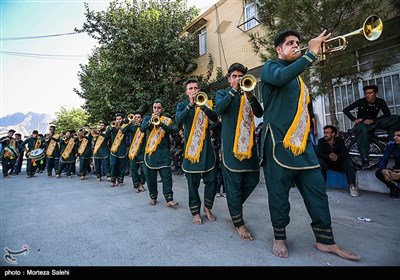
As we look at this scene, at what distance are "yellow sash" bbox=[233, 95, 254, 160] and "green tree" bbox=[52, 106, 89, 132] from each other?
23.4m

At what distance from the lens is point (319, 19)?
13.8 ft

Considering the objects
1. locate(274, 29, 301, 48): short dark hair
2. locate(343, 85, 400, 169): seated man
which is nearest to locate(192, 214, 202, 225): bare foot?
locate(274, 29, 301, 48): short dark hair

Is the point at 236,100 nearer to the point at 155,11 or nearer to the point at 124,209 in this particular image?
the point at 124,209

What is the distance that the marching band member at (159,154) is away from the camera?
4.07 m

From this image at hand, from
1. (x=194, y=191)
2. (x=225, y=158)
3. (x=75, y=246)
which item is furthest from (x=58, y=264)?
(x=225, y=158)

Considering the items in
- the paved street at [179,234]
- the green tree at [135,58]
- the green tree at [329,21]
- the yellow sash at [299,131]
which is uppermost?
the green tree at [135,58]

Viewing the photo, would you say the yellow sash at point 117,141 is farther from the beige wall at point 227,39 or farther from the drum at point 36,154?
the drum at point 36,154

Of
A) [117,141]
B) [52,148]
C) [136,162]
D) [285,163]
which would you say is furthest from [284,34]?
[52,148]

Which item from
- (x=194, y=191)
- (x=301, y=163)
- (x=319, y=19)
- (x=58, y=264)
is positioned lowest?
(x=58, y=264)

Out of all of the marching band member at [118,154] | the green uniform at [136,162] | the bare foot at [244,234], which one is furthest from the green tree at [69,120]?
the bare foot at [244,234]

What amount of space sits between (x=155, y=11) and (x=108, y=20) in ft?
6.18

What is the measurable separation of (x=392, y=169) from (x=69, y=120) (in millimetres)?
26019

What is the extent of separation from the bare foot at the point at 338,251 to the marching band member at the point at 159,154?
95.0 inches

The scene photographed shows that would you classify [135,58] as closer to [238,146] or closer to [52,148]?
[52,148]
